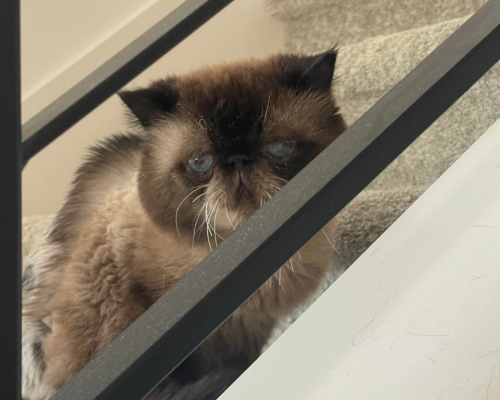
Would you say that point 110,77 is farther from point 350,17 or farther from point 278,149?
point 350,17

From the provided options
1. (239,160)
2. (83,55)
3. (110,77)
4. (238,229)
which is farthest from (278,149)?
(83,55)

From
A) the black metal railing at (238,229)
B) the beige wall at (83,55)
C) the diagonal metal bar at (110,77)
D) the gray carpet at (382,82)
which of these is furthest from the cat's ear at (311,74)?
the beige wall at (83,55)

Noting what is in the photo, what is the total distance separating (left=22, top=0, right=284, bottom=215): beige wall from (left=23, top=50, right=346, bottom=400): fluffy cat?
0.48m

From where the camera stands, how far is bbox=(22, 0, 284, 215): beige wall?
4.17 ft

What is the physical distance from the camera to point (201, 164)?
0.70 meters

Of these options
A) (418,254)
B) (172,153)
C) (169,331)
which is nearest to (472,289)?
(418,254)

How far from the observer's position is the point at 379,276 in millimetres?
538

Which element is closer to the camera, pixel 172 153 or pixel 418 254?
pixel 418 254

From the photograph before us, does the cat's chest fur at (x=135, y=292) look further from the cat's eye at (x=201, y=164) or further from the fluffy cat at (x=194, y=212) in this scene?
the cat's eye at (x=201, y=164)

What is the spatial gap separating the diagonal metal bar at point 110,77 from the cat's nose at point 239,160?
1.39 feet

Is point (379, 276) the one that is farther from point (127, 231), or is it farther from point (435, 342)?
point (127, 231)

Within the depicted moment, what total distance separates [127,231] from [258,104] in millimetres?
311

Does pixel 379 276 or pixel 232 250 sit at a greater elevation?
pixel 232 250

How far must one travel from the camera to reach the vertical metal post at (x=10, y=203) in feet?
1.14
